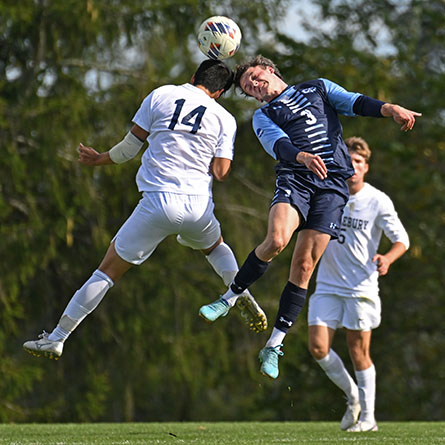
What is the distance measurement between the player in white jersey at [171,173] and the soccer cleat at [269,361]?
3.07 ft

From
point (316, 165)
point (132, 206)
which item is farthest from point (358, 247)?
point (132, 206)

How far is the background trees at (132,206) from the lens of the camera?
16141 mm

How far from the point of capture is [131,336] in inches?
706

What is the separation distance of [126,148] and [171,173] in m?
0.54

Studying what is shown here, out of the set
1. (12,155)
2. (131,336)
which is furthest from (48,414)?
(12,155)

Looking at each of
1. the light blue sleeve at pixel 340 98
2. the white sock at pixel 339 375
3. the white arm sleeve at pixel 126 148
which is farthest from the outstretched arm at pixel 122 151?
the white sock at pixel 339 375

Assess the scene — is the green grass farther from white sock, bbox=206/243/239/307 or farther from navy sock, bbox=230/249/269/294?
white sock, bbox=206/243/239/307

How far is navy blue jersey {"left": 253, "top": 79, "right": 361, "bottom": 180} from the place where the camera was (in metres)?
6.84

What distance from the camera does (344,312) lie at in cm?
834

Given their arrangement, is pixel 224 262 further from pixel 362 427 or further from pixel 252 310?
pixel 362 427

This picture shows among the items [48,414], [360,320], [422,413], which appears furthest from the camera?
[422,413]

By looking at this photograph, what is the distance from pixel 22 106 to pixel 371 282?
9.04 metres

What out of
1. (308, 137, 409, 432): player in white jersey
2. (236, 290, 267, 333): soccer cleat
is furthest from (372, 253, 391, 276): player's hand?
(236, 290, 267, 333): soccer cleat

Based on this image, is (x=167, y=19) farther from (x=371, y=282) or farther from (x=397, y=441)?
(x=397, y=441)
